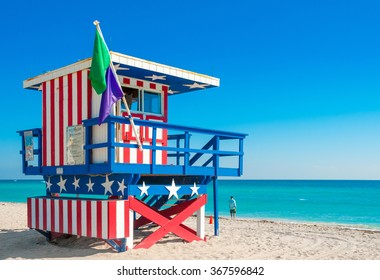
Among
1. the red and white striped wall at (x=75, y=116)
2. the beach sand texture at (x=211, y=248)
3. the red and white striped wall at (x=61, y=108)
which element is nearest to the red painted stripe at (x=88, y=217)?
the beach sand texture at (x=211, y=248)

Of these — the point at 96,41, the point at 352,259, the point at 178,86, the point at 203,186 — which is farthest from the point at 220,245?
the point at 96,41

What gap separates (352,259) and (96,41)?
24.5ft

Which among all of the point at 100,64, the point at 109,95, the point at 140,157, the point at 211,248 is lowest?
the point at 211,248

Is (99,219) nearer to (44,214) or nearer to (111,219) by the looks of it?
(111,219)

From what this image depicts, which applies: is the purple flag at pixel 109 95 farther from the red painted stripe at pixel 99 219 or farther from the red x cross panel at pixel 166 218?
the red x cross panel at pixel 166 218

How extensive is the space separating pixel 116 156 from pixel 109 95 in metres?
1.65

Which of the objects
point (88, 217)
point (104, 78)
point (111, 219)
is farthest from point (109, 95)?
point (88, 217)

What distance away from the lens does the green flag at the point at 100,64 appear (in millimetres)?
10133

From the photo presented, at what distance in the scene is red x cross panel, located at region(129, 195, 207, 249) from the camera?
35.8 ft

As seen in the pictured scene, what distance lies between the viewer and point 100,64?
1013cm

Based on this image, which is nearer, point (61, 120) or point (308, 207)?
point (61, 120)

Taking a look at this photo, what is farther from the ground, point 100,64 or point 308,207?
point 100,64

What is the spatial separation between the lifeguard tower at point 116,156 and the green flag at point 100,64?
1.08 feet
